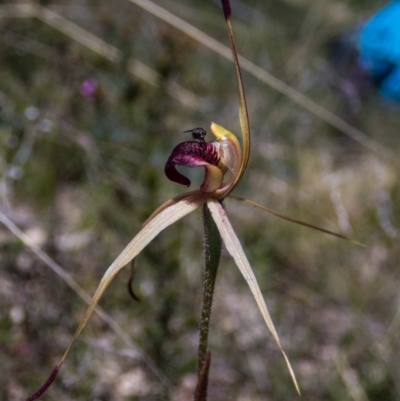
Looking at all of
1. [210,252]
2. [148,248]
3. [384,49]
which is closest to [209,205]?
[210,252]

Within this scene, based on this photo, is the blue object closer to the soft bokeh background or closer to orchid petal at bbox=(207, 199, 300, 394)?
the soft bokeh background

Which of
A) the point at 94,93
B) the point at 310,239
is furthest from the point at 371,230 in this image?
the point at 94,93

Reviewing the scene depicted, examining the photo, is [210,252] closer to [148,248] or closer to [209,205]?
[209,205]

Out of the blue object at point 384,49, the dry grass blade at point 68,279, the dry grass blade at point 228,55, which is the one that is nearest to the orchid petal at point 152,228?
the dry grass blade at point 68,279

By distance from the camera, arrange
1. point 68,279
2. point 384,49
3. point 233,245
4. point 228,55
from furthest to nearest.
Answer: point 384,49 → point 228,55 → point 68,279 → point 233,245

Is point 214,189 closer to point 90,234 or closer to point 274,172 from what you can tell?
point 90,234

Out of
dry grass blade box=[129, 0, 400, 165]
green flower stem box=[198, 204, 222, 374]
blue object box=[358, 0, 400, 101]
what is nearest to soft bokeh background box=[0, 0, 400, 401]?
dry grass blade box=[129, 0, 400, 165]

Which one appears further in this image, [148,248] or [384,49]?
[384,49]
